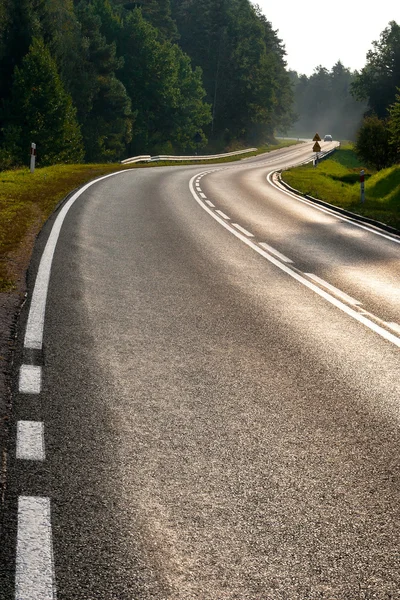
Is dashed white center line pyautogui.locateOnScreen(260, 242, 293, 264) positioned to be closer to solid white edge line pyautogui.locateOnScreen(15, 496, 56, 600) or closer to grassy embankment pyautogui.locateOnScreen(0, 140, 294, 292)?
grassy embankment pyautogui.locateOnScreen(0, 140, 294, 292)

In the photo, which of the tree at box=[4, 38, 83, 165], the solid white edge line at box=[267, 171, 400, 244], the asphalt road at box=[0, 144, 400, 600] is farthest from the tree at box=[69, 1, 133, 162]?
the asphalt road at box=[0, 144, 400, 600]

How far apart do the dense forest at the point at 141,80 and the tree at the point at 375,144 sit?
1.29ft

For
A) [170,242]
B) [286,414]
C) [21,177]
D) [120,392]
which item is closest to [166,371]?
[120,392]

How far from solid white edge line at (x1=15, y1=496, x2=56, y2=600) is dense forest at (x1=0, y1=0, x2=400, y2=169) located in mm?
29116

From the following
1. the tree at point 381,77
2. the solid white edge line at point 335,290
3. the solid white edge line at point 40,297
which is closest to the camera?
the solid white edge line at point 40,297

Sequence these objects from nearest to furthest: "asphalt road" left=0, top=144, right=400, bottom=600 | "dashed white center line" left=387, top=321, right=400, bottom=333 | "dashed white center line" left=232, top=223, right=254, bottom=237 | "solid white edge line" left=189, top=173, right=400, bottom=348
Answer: "asphalt road" left=0, top=144, right=400, bottom=600 → "solid white edge line" left=189, top=173, right=400, bottom=348 → "dashed white center line" left=387, top=321, right=400, bottom=333 → "dashed white center line" left=232, top=223, right=254, bottom=237

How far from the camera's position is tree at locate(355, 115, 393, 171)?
43.6m

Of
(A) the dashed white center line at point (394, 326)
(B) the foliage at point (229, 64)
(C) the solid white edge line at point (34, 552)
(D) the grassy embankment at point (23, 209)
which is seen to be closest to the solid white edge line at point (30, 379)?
(C) the solid white edge line at point (34, 552)

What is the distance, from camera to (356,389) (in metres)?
5.87

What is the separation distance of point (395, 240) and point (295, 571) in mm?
13588

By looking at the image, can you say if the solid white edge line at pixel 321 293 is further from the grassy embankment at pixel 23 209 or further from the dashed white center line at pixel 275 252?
the grassy embankment at pixel 23 209

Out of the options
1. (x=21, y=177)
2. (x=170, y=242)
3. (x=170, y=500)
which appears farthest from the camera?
(x=21, y=177)

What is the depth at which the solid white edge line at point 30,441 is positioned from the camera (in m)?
4.24

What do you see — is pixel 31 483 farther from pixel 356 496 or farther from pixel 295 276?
pixel 295 276
